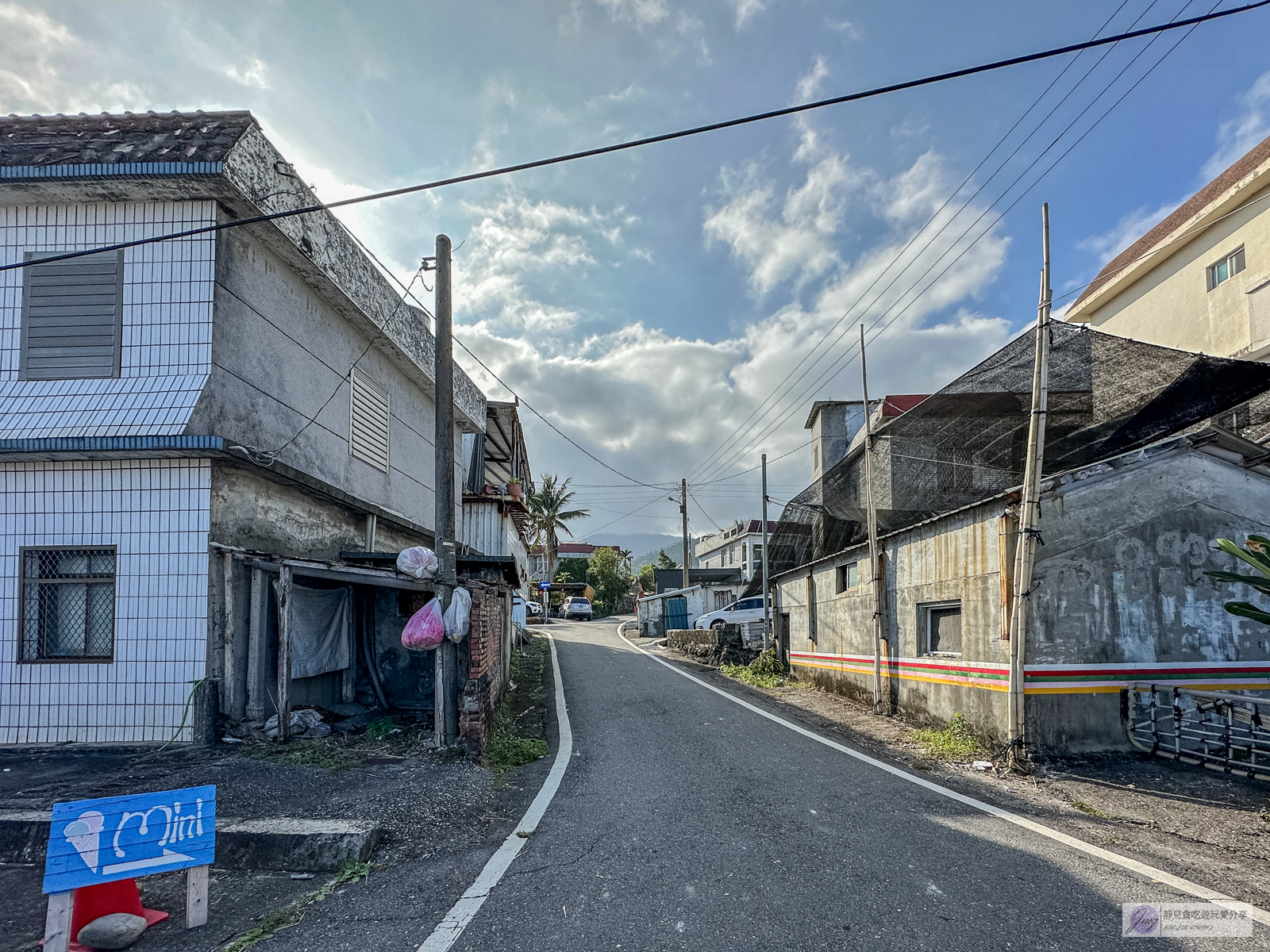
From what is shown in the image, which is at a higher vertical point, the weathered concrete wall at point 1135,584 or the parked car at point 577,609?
the weathered concrete wall at point 1135,584

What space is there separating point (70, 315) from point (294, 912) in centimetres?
802

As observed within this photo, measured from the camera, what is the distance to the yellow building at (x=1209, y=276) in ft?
52.7

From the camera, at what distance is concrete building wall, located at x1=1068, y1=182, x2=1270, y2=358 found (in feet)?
52.7

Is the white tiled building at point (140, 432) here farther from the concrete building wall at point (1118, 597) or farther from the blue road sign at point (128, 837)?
the concrete building wall at point (1118, 597)

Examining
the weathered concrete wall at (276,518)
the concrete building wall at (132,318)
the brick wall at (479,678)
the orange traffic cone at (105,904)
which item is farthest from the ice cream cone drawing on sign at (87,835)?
the concrete building wall at (132,318)

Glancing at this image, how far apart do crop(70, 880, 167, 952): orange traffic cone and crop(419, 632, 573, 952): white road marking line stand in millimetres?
1682

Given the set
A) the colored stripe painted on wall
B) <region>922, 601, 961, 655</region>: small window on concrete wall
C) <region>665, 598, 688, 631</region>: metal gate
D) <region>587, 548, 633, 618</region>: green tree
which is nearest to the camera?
the colored stripe painted on wall

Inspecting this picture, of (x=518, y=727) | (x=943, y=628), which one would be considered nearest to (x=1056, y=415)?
(x=943, y=628)

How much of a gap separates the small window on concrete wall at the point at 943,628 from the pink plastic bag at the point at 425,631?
6746 millimetres

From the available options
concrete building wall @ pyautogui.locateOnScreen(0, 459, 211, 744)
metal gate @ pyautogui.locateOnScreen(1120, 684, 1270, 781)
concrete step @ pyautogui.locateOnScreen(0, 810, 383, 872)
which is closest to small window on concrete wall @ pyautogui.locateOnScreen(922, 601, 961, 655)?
metal gate @ pyautogui.locateOnScreen(1120, 684, 1270, 781)

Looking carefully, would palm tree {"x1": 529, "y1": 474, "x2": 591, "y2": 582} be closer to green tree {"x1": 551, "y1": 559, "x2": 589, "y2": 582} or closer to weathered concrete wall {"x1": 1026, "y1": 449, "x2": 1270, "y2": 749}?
green tree {"x1": 551, "y1": 559, "x2": 589, "y2": 582}

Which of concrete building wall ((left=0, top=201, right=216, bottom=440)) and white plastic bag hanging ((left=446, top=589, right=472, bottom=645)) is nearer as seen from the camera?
concrete building wall ((left=0, top=201, right=216, bottom=440))

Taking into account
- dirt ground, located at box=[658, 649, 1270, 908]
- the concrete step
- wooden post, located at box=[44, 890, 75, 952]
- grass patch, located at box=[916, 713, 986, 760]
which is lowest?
grass patch, located at box=[916, 713, 986, 760]

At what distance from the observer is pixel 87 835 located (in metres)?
3.77
